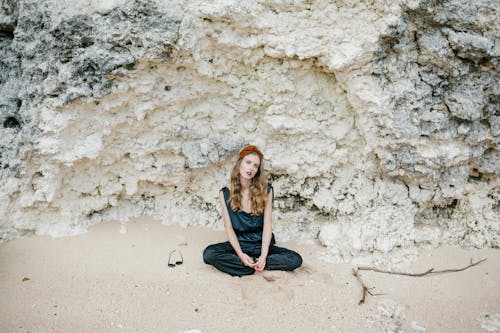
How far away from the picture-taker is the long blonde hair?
3.37 metres

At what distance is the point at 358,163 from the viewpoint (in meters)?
3.71

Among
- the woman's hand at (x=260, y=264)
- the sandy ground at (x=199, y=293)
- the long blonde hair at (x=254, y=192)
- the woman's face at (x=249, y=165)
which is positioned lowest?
the sandy ground at (x=199, y=293)

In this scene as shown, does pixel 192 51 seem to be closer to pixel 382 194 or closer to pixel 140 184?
pixel 140 184

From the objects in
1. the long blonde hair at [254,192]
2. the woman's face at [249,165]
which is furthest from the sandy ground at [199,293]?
the woman's face at [249,165]

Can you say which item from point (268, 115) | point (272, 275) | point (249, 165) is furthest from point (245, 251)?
point (268, 115)

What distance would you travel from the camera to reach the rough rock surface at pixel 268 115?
10.8ft

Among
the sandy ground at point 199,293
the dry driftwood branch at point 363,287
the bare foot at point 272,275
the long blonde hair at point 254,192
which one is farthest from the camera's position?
the long blonde hair at point 254,192

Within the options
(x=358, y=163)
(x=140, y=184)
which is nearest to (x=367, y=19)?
(x=358, y=163)

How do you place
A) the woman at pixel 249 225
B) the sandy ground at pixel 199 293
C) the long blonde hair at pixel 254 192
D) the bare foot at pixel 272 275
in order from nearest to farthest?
the sandy ground at pixel 199 293 < the bare foot at pixel 272 275 < the woman at pixel 249 225 < the long blonde hair at pixel 254 192

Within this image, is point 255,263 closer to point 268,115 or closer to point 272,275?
point 272,275

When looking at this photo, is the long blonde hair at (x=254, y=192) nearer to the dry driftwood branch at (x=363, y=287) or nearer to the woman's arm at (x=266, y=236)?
the woman's arm at (x=266, y=236)

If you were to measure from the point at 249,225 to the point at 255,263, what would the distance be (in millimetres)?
348

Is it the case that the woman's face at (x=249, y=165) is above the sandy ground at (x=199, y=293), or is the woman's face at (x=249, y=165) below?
above

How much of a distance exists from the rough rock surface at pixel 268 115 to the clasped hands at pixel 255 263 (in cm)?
71
